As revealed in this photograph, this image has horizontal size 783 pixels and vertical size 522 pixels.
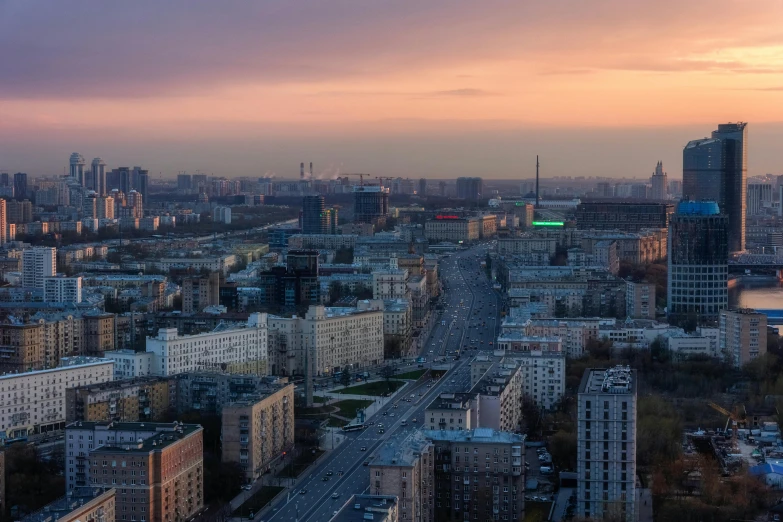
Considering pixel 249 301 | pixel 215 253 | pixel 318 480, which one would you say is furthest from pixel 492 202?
pixel 318 480

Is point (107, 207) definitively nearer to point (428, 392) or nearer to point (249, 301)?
point (249, 301)

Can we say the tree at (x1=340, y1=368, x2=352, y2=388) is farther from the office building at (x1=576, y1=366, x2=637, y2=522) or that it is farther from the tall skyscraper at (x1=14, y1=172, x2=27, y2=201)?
the tall skyscraper at (x1=14, y1=172, x2=27, y2=201)

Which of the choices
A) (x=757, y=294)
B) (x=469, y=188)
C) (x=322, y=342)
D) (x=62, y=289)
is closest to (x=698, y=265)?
(x=757, y=294)

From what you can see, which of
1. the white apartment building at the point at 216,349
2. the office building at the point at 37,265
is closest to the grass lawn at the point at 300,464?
the white apartment building at the point at 216,349

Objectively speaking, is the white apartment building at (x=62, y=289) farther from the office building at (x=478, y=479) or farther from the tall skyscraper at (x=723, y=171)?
the tall skyscraper at (x=723, y=171)

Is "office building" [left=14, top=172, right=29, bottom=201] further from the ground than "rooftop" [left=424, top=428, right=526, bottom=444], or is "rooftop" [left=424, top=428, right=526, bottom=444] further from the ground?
"office building" [left=14, top=172, right=29, bottom=201]

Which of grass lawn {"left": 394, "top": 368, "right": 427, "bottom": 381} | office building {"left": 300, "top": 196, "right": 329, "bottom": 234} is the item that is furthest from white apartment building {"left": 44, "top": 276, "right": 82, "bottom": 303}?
office building {"left": 300, "top": 196, "right": 329, "bottom": 234}

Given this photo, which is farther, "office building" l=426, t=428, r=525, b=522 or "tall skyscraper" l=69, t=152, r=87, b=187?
"tall skyscraper" l=69, t=152, r=87, b=187
